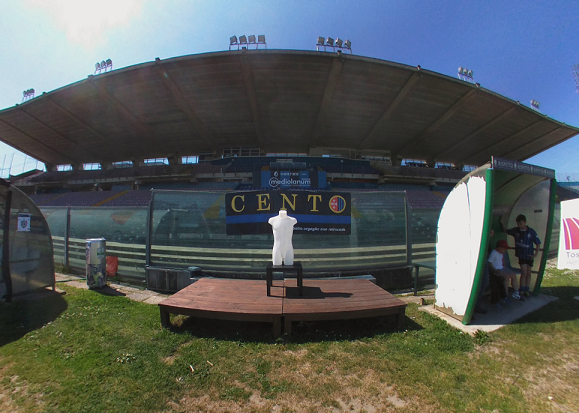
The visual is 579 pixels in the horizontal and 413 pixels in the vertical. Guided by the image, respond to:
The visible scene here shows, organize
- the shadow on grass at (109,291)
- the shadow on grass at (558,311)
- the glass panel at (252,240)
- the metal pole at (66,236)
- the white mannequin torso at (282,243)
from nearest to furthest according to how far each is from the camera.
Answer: the shadow on grass at (558,311), the white mannequin torso at (282,243), the shadow on grass at (109,291), the glass panel at (252,240), the metal pole at (66,236)

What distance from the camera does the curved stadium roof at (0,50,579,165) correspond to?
19703 millimetres

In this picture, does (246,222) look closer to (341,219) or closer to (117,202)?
(341,219)

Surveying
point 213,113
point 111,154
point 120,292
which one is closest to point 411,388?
point 120,292

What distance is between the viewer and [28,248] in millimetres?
4746

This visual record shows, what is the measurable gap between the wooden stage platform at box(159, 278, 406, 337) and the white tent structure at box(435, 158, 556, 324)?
1063 mm

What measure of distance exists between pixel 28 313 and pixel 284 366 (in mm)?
4664

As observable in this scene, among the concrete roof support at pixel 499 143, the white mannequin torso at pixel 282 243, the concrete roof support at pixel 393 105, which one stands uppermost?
the concrete roof support at pixel 393 105

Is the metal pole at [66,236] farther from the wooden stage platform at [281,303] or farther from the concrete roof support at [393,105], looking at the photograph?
the concrete roof support at [393,105]

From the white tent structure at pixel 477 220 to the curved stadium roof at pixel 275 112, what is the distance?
61.3 feet

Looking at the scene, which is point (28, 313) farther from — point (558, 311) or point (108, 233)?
point (558, 311)

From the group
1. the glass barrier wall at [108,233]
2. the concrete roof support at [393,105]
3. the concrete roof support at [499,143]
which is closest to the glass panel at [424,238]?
the glass barrier wall at [108,233]

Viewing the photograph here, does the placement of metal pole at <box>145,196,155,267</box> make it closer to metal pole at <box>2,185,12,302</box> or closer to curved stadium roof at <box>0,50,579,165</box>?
metal pole at <box>2,185,12,302</box>

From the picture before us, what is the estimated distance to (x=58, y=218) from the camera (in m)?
6.74

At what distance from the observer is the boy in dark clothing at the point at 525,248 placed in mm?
4366
